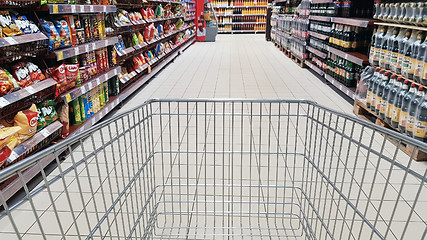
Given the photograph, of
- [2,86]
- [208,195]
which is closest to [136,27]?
[2,86]

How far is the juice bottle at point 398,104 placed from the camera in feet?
10.4

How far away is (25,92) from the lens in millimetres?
2492

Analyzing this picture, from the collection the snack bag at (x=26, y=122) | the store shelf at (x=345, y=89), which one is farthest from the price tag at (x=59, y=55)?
the store shelf at (x=345, y=89)

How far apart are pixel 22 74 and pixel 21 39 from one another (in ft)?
1.04

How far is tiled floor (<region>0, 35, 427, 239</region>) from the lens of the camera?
1.66m

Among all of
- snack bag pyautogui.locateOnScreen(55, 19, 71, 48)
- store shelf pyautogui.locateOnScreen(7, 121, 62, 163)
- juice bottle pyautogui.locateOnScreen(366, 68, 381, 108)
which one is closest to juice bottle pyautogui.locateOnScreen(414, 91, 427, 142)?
juice bottle pyautogui.locateOnScreen(366, 68, 381, 108)

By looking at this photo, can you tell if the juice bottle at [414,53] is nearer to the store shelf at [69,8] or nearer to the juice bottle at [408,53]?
the juice bottle at [408,53]

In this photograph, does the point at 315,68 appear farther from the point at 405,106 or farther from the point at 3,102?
the point at 3,102

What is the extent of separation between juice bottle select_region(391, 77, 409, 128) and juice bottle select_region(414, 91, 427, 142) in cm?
28

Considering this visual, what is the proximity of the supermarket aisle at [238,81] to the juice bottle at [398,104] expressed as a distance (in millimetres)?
1189

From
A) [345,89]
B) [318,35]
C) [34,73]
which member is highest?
[318,35]

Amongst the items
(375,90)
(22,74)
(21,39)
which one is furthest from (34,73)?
(375,90)

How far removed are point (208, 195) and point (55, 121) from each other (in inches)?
64.9

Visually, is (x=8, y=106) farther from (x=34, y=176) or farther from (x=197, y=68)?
(x=197, y=68)
